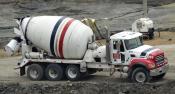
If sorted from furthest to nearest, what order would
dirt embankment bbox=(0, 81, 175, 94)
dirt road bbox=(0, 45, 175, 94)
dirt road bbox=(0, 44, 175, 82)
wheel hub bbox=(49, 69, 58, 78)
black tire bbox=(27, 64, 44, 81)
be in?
1. black tire bbox=(27, 64, 44, 81)
2. dirt road bbox=(0, 44, 175, 82)
3. wheel hub bbox=(49, 69, 58, 78)
4. dirt road bbox=(0, 45, 175, 94)
5. dirt embankment bbox=(0, 81, 175, 94)

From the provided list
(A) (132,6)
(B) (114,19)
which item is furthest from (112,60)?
(A) (132,6)

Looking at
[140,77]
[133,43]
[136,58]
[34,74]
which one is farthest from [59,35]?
[140,77]

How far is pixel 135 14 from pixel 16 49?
130 feet

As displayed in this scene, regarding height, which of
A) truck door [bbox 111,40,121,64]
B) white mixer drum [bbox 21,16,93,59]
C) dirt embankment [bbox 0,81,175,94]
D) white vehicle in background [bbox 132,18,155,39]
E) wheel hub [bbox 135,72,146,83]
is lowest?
dirt embankment [bbox 0,81,175,94]

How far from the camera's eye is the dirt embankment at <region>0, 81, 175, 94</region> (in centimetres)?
2225

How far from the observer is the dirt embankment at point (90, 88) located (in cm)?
2225

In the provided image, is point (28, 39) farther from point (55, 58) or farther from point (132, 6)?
point (132, 6)

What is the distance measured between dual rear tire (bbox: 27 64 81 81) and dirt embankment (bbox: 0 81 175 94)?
2.31 metres

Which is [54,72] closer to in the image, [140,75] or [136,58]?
[136,58]

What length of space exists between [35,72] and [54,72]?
124cm

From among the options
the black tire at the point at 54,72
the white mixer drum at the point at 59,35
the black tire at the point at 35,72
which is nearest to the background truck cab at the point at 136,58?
the white mixer drum at the point at 59,35

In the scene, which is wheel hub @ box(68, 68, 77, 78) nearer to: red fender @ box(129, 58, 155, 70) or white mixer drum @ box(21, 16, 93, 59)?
white mixer drum @ box(21, 16, 93, 59)

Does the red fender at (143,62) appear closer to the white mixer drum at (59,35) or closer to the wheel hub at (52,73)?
the white mixer drum at (59,35)

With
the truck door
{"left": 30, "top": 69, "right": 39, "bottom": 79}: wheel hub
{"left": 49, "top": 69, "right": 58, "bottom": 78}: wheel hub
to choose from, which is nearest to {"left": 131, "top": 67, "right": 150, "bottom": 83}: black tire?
the truck door
